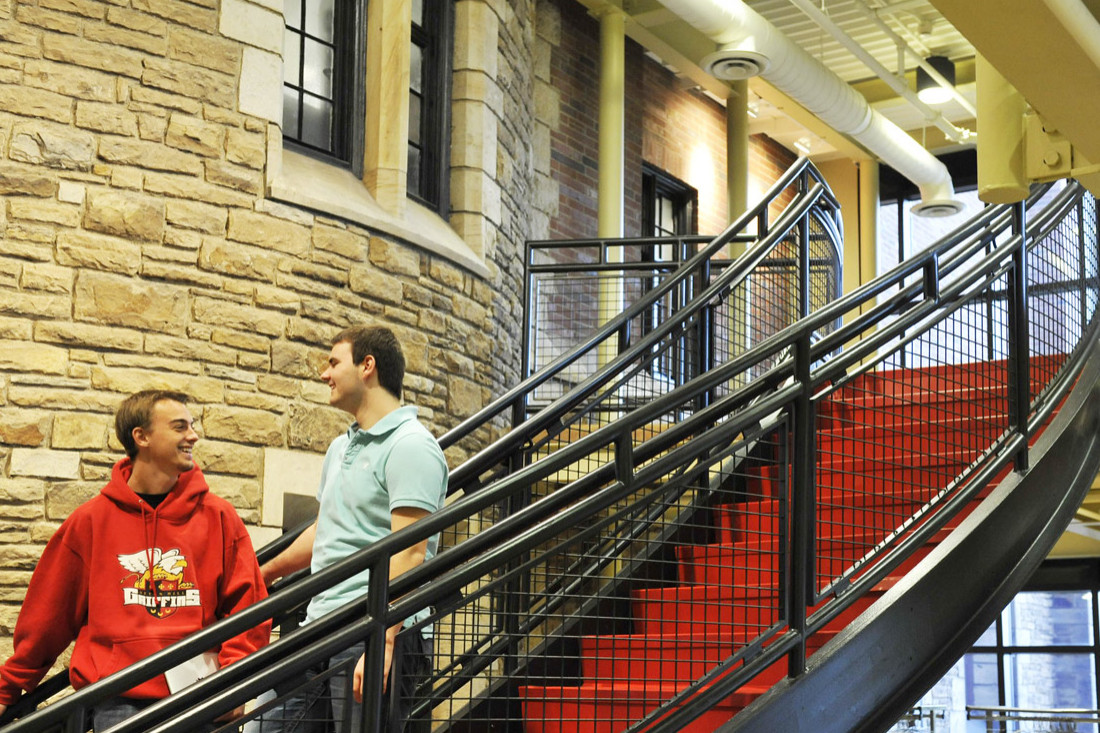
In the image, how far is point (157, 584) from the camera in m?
2.91

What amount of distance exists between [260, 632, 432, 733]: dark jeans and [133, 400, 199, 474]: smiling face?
625mm

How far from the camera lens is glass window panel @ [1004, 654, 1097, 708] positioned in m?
13.5

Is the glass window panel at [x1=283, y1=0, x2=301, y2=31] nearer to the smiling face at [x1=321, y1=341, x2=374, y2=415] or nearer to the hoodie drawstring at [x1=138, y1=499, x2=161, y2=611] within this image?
the smiling face at [x1=321, y1=341, x2=374, y2=415]

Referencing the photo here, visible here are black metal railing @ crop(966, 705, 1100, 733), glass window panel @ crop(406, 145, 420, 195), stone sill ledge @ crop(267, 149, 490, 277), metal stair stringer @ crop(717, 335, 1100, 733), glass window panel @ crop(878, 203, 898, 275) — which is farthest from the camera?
glass window panel @ crop(878, 203, 898, 275)

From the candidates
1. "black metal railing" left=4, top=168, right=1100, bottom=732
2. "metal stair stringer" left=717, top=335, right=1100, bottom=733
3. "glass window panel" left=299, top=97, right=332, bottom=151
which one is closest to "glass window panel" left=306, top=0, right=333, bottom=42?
"glass window panel" left=299, top=97, right=332, bottom=151

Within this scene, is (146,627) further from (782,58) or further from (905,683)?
(782,58)

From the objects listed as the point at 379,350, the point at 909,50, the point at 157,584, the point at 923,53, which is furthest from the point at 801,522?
the point at 923,53

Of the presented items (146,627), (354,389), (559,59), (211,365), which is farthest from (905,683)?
(559,59)

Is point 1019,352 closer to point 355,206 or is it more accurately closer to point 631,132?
point 355,206

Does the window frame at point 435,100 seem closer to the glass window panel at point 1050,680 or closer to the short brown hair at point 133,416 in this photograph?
the short brown hair at point 133,416

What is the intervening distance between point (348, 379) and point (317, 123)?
3.95 m

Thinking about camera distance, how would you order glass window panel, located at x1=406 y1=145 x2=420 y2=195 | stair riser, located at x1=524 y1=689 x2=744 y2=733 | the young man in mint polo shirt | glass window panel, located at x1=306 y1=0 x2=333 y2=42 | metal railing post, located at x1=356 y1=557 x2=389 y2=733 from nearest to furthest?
metal railing post, located at x1=356 y1=557 x2=389 y2=733 → the young man in mint polo shirt → stair riser, located at x1=524 y1=689 x2=744 y2=733 → glass window panel, located at x1=306 y1=0 x2=333 y2=42 → glass window panel, located at x1=406 y1=145 x2=420 y2=195

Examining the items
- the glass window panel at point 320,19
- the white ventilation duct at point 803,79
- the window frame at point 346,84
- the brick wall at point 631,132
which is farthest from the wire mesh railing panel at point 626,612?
the brick wall at point 631,132

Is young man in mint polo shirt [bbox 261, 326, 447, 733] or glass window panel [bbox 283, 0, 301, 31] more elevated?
glass window panel [bbox 283, 0, 301, 31]
